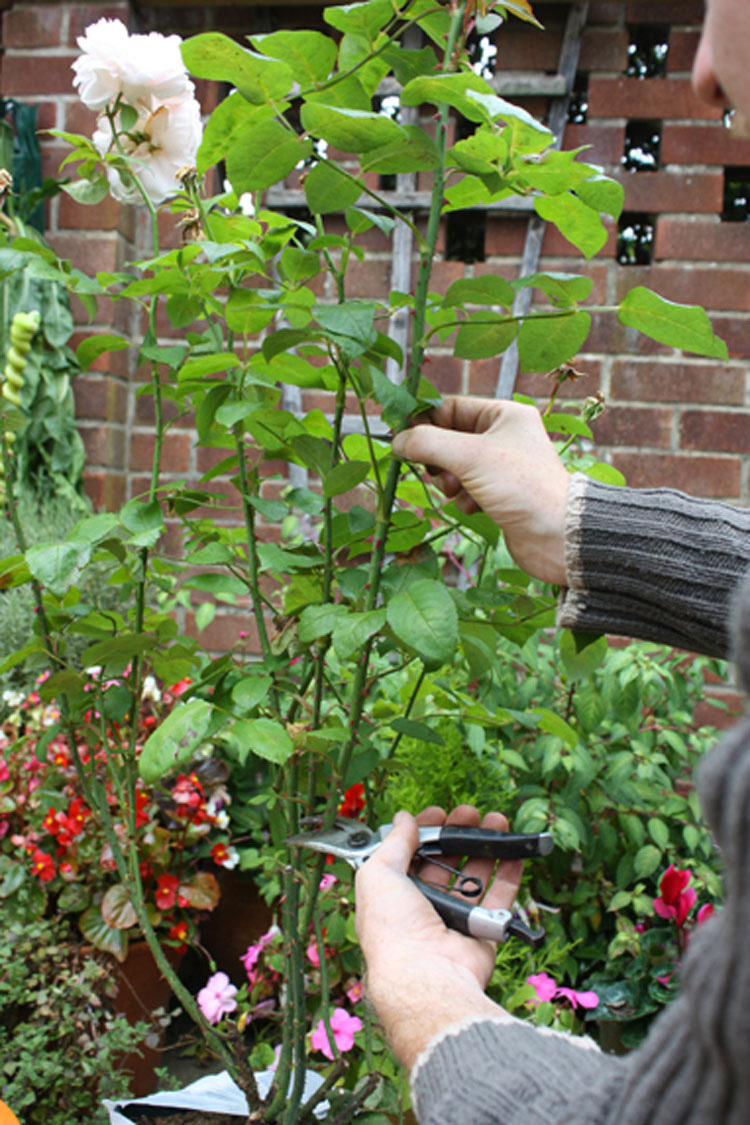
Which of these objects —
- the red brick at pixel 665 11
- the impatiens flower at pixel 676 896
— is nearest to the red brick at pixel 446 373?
the red brick at pixel 665 11

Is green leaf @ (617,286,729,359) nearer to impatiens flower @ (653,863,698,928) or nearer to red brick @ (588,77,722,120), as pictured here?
impatiens flower @ (653,863,698,928)

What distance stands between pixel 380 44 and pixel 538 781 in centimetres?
141

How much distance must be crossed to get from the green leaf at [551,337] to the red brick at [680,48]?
1.73 meters

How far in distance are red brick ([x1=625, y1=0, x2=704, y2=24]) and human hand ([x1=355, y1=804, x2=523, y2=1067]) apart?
2.08 metres

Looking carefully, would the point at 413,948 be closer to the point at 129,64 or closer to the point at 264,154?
the point at 264,154

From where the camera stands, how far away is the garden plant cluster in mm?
697

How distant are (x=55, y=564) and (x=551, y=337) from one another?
0.47m

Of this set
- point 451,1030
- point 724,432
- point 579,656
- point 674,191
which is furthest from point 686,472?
point 451,1030

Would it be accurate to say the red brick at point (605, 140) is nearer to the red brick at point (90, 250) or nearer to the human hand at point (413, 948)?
the red brick at point (90, 250)

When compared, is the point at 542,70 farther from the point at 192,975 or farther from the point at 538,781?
the point at 192,975

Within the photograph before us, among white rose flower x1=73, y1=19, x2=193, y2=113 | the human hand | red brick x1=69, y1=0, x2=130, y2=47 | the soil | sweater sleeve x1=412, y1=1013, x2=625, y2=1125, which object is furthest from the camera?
red brick x1=69, y1=0, x2=130, y2=47

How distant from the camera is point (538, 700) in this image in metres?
1.79

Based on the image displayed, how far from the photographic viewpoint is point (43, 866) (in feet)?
4.98

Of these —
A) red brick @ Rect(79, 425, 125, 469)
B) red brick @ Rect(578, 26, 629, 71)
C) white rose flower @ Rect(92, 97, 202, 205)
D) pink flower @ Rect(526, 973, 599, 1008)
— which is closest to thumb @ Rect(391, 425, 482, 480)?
white rose flower @ Rect(92, 97, 202, 205)
